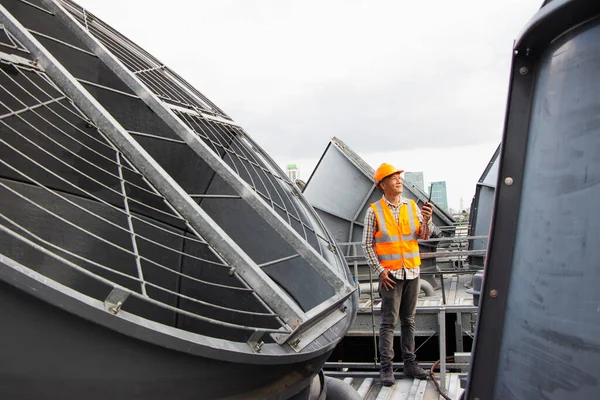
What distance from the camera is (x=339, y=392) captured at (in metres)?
3.49

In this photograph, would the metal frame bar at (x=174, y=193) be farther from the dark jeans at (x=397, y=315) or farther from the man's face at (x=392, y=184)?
the man's face at (x=392, y=184)

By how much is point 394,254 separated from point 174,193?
1.89 metres

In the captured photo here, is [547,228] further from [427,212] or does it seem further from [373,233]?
[373,233]

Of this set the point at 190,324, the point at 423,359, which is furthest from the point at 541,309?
the point at 423,359

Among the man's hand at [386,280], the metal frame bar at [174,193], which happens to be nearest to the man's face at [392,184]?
the man's hand at [386,280]

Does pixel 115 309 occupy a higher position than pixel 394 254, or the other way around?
pixel 394 254

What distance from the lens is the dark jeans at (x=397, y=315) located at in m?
3.80

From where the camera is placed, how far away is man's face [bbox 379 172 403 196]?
384 cm

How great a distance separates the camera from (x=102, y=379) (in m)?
1.69

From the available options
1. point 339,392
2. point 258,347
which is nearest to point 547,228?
point 258,347

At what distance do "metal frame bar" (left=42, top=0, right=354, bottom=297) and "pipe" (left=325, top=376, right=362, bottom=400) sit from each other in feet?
3.29

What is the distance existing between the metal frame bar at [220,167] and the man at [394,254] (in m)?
0.96

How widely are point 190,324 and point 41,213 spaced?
1.56 meters

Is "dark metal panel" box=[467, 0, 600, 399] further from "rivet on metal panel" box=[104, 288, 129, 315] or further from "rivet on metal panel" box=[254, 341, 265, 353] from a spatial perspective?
"rivet on metal panel" box=[104, 288, 129, 315]
